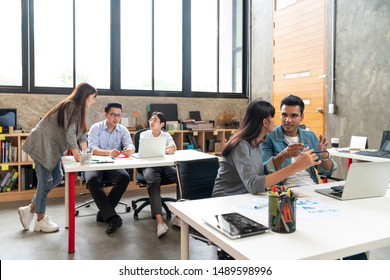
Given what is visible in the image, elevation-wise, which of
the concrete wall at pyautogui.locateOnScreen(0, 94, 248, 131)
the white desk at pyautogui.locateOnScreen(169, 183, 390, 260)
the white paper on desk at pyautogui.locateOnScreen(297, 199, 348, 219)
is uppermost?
the concrete wall at pyautogui.locateOnScreen(0, 94, 248, 131)

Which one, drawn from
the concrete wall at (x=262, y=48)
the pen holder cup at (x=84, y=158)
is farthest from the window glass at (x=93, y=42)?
the pen holder cup at (x=84, y=158)

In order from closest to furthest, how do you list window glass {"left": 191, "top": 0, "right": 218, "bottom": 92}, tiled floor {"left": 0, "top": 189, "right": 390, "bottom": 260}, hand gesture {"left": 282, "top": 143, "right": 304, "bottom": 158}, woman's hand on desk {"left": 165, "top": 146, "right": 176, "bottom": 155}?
hand gesture {"left": 282, "top": 143, "right": 304, "bottom": 158} < tiled floor {"left": 0, "top": 189, "right": 390, "bottom": 260} < woman's hand on desk {"left": 165, "top": 146, "right": 176, "bottom": 155} < window glass {"left": 191, "top": 0, "right": 218, "bottom": 92}

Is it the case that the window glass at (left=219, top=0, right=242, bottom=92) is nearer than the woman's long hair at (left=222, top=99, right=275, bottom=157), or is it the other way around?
the woman's long hair at (left=222, top=99, right=275, bottom=157)

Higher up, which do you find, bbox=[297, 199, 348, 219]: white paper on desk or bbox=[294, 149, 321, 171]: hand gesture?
bbox=[294, 149, 321, 171]: hand gesture

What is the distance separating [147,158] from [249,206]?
6.68 feet

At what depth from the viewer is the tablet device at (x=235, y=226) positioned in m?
1.31

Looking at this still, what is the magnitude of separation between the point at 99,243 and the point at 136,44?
12.0 feet

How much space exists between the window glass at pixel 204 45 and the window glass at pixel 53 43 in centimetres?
208

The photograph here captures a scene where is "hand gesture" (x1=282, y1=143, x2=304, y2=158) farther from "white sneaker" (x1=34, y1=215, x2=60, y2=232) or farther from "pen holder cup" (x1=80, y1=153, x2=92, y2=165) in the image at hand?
"white sneaker" (x1=34, y1=215, x2=60, y2=232)

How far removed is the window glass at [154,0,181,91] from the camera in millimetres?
6039

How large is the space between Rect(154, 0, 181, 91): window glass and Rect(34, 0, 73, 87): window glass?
138 cm

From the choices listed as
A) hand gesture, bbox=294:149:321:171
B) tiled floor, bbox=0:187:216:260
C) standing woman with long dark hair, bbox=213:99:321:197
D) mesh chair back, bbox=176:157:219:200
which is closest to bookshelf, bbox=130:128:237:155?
tiled floor, bbox=0:187:216:260

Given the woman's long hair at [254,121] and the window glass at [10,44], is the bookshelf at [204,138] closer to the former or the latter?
the window glass at [10,44]
